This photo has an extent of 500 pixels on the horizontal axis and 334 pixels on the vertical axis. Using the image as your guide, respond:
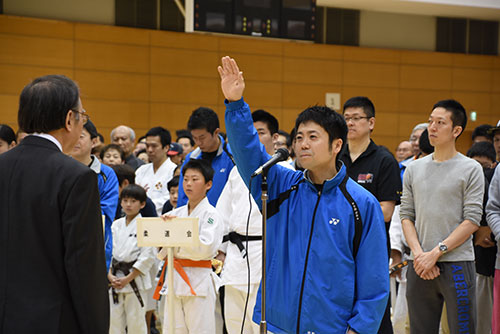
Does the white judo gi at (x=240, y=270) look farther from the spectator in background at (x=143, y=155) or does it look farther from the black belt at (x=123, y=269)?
the spectator in background at (x=143, y=155)

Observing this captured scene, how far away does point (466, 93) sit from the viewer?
40.4ft

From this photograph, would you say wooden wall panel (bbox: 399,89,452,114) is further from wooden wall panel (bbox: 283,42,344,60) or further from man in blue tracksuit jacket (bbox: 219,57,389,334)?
man in blue tracksuit jacket (bbox: 219,57,389,334)

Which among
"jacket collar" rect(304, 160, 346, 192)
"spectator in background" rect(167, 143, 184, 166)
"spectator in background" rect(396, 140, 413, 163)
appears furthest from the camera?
"spectator in background" rect(396, 140, 413, 163)

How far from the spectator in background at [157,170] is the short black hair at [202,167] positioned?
73.2 inches

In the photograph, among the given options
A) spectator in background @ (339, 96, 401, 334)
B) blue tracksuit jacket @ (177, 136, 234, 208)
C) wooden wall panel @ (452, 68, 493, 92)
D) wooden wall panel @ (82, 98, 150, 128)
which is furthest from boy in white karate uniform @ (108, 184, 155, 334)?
wooden wall panel @ (452, 68, 493, 92)

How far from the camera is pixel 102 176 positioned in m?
3.79

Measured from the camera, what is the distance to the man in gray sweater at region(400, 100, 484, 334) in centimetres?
349

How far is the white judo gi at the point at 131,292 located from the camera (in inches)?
178

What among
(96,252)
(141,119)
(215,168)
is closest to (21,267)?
(96,252)

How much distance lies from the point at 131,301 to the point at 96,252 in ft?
9.44

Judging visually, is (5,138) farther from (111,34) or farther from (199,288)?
(111,34)

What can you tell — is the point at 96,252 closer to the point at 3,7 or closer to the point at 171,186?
the point at 171,186

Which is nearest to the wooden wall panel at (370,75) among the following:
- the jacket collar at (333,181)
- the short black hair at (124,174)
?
the short black hair at (124,174)

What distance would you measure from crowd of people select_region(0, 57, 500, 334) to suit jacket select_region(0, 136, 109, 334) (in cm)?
2
